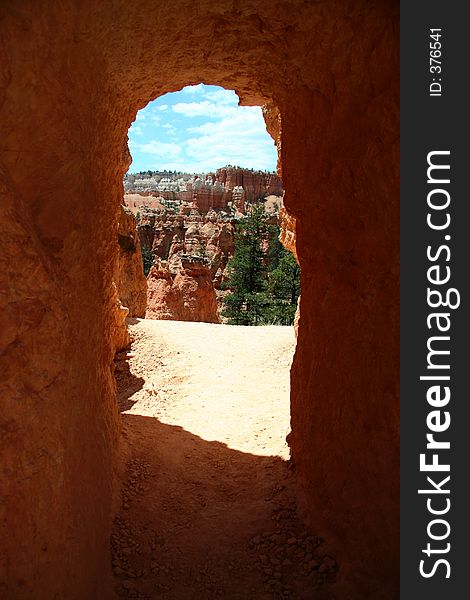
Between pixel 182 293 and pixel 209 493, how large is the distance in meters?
17.2

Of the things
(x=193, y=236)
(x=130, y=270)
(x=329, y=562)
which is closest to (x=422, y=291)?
(x=329, y=562)

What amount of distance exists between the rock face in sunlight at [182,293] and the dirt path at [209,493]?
12611mm

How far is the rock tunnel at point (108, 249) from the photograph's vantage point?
266cm

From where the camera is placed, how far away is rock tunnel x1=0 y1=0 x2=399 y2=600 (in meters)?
2.66

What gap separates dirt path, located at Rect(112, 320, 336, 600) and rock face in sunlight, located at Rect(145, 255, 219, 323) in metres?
12.6

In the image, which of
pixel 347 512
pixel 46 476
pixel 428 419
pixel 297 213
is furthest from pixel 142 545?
pixel 297 213

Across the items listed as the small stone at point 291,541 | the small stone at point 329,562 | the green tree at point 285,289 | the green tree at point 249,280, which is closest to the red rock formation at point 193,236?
the green tree at point 249,280

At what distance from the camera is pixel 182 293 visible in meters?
21.6

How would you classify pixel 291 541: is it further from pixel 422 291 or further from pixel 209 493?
pixel 422 291

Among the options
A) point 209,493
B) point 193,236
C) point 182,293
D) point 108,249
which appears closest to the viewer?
point 108,249

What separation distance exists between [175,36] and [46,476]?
358 centimetres

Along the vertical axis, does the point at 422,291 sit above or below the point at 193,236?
below

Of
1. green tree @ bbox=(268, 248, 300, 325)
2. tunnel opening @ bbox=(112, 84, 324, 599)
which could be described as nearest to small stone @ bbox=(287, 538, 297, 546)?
tunnel opening @ bbox=(112, 84, 324, 599)

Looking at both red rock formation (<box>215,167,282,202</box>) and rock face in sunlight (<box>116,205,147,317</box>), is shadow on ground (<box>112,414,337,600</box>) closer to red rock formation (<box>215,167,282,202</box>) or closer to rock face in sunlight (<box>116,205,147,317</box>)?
rock face in sunlight (<box>116,205,147,317</box>)
